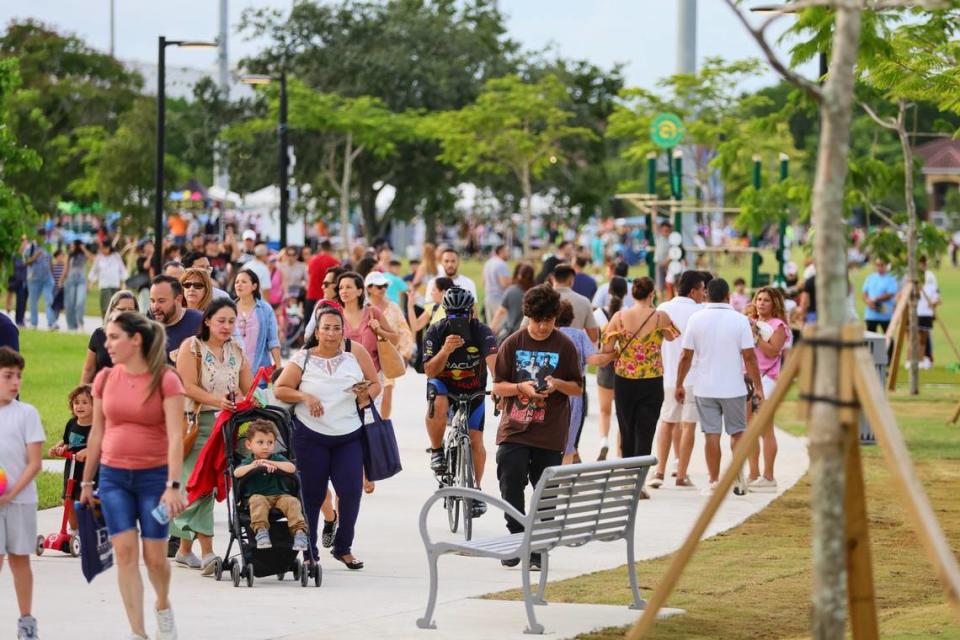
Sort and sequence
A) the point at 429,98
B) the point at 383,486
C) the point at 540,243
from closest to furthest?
the point at 383,486
the point at 429,98
the point at 540,243

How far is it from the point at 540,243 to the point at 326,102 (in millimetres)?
25450

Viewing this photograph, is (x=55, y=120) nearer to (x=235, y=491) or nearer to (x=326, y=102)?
(x=326, y=102)

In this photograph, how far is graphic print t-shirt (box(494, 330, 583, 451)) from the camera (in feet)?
36.4

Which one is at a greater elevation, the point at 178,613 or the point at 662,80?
the point at 662,80

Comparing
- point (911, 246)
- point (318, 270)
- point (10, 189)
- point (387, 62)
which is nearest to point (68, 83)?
point (387, 62)

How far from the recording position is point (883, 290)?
28.0 metres

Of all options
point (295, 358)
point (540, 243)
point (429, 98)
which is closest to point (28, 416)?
point (295, 358)

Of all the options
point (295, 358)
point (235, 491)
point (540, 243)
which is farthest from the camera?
point (540, 243)

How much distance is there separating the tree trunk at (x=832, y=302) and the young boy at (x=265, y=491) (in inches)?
190

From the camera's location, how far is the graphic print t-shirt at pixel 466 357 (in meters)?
12.9

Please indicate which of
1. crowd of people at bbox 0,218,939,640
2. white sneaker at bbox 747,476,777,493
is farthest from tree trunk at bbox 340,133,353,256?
white sneaker at bbox 747,476,777,493

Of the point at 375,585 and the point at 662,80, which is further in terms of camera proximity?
the point at 662,80

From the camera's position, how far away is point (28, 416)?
871 centimetres

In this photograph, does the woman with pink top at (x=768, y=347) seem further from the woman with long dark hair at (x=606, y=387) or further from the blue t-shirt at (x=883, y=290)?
the blue t-shirt at (x=883, y=290)
